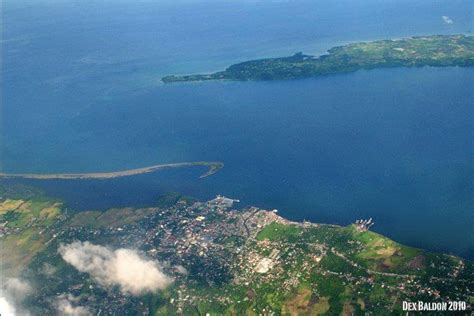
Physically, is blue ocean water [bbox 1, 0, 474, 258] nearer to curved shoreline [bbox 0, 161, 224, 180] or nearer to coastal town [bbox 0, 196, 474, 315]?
curved shoreline [bbox 0, 161, 224, 180]

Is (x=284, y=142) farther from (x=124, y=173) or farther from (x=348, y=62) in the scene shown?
(x=348, y=62)

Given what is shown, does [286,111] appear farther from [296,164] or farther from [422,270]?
[422,270]

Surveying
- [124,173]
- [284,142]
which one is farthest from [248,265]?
[284,142]

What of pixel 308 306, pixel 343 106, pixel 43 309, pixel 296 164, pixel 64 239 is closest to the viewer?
pixel 308 306

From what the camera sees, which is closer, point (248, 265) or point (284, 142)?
point (248, 265)

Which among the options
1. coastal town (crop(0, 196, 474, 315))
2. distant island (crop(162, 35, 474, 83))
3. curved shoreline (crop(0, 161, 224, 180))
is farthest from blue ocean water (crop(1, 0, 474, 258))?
coastal town (crop(0, 196, 474, 315))

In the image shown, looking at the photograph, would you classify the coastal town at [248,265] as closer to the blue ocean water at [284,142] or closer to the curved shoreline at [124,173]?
the blue ocean water at [284,142]

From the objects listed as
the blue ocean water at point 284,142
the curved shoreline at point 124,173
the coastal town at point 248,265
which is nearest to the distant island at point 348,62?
the blue ocean water at point 284,142

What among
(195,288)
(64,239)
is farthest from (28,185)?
(195,288)
